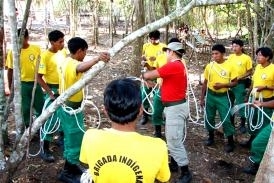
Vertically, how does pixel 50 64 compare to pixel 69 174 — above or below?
above

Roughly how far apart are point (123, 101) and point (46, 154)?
362 cm

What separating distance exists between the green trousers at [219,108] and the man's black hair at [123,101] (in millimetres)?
4208

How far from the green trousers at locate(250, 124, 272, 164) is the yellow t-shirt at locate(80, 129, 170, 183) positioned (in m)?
3.42

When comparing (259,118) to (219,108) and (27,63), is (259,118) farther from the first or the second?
(27,63)

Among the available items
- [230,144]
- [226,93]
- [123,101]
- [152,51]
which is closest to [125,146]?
[123,101]

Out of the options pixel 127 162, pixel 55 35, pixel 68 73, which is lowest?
pixel 127 162

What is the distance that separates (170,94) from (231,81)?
1.80 meters

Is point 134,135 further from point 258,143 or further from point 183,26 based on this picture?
point 183,26

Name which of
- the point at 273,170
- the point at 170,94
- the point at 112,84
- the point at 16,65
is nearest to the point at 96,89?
the point at 170,94

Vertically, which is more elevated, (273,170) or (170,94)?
(170,94)

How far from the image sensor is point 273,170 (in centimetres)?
325

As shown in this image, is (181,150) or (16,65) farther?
(181,150)

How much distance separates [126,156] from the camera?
2104 millimetres

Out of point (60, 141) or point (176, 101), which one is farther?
point (60, 141)
